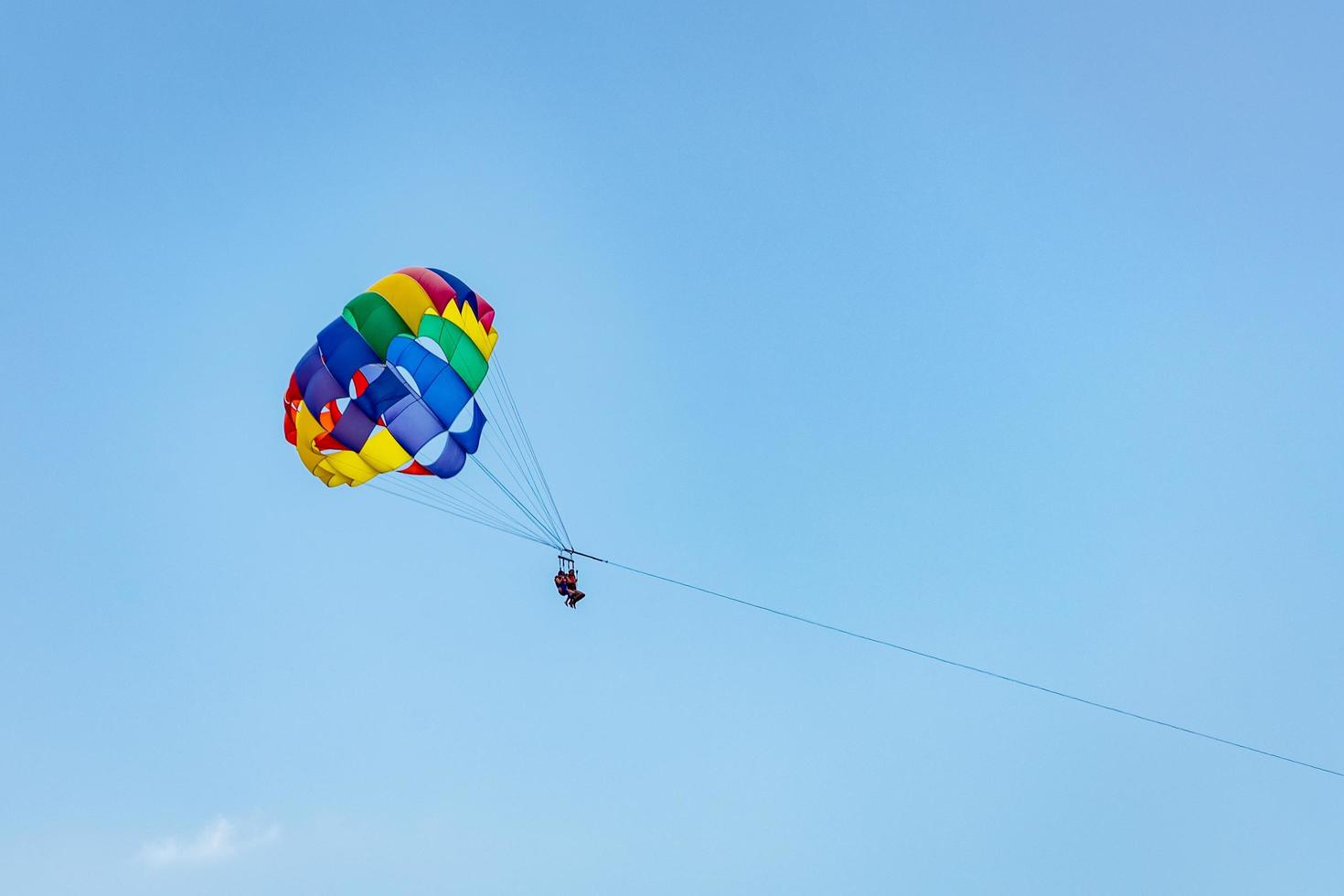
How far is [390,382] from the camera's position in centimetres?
2595

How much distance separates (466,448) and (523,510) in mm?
1721

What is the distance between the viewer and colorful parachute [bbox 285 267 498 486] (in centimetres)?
2550

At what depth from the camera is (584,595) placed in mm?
26406

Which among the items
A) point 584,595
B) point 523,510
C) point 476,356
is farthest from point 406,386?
point 584,595

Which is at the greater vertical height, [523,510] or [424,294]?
[424,294]

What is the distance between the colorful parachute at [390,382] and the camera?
25.5 m

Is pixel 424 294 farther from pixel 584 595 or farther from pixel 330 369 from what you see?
pixel 584 595

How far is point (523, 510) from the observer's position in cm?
2653

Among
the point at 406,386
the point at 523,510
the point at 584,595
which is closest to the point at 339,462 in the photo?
the point at 406,386

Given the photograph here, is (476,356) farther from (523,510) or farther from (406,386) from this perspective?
(523,510)

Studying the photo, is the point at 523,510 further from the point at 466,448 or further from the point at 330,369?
the point at 330,369

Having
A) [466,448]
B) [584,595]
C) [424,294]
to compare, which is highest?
[424,294]

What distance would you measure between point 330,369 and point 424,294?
2361 millimetres

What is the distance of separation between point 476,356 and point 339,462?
3.54 m
